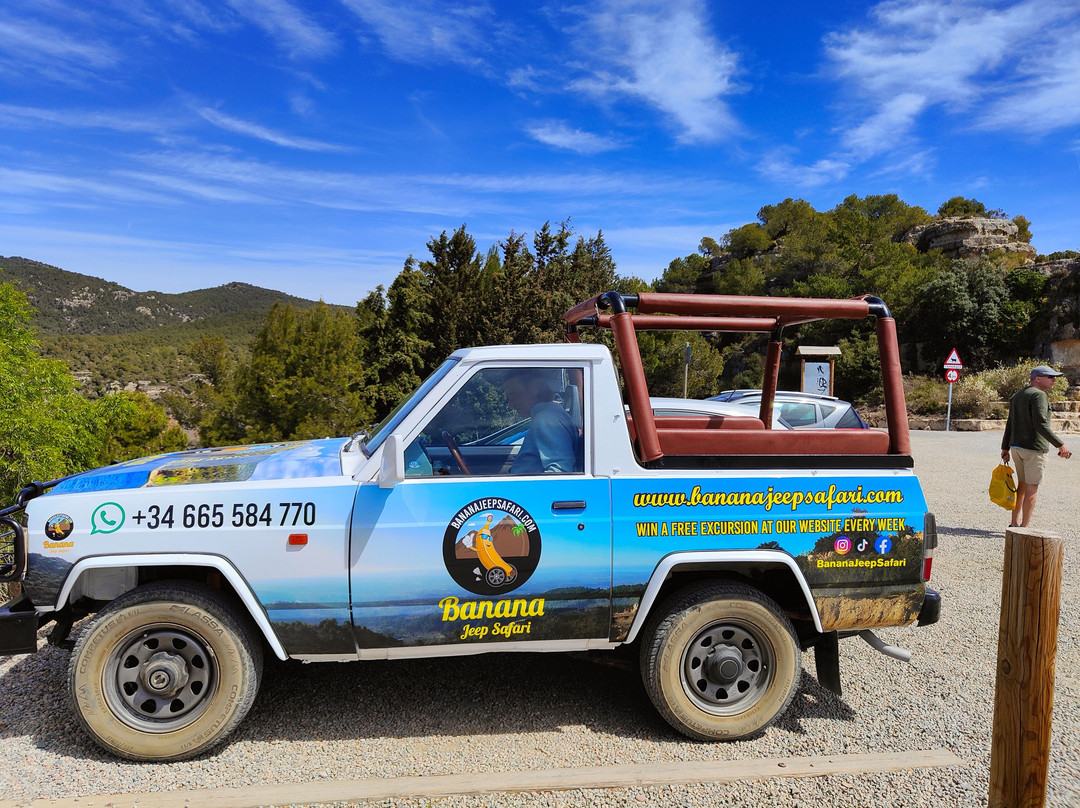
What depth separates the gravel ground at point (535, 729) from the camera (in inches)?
120

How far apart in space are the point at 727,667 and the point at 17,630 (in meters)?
3.45

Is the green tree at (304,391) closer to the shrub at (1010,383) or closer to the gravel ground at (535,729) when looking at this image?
the gravel ground at (535,729)

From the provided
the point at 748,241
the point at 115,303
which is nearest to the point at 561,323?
the point at 748,241

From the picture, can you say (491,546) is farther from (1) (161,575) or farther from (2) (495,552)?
(1) (161,575)

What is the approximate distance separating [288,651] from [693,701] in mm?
2040

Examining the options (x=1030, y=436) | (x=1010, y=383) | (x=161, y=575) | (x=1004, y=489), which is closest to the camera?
(x=161, y=575)

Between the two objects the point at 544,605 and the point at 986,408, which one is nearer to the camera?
the point at 544,605

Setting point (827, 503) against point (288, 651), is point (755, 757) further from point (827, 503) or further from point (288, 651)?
point (288, 651)

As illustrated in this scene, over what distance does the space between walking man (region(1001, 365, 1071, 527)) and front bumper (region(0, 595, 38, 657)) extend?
8.70 metres

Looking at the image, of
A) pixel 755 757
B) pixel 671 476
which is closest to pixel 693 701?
pixel 755 757

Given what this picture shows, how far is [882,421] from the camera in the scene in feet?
84.1

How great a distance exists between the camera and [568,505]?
3240 mm

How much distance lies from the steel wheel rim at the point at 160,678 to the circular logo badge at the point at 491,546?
1.28 metres

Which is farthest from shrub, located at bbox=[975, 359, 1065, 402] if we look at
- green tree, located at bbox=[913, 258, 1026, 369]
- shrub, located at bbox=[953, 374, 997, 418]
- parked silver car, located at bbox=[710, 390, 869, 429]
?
parked silver car, located at bbox=[710, 390, 869, 429]
